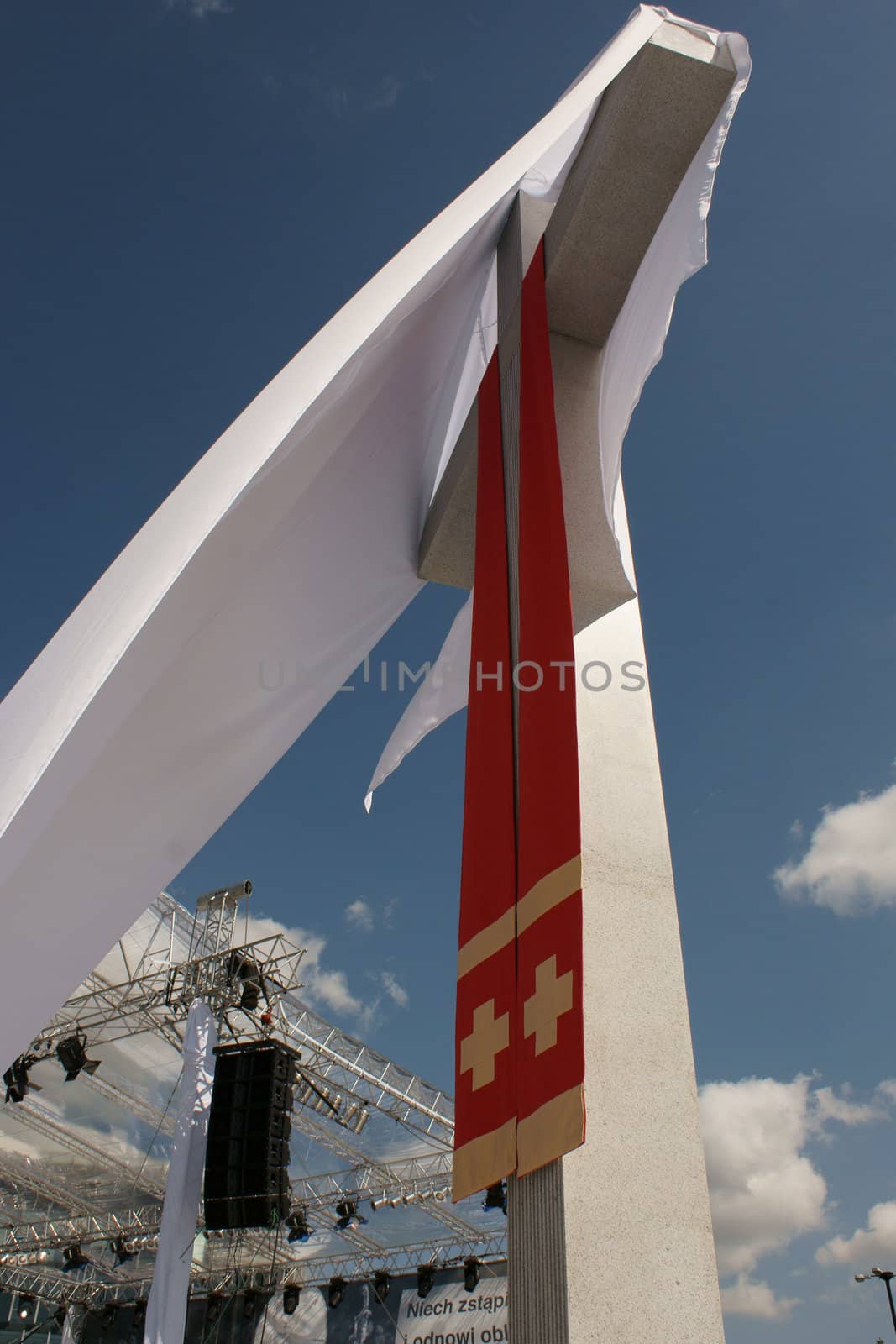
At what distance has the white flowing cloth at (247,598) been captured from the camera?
2.16 m

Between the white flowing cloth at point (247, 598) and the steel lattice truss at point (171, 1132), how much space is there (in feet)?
23.2

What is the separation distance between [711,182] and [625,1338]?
2983 millimetres

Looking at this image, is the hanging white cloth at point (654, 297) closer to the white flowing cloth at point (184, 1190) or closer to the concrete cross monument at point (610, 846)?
the concrete cross monument at point (610, 846)

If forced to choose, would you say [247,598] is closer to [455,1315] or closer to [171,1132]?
[171,1132]

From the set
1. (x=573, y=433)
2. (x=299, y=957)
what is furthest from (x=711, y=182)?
(x=299, y=957)

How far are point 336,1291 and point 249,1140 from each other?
9.34 metres

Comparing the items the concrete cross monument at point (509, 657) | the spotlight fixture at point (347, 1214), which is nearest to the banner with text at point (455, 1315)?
the spotlight fixture at point (347, 1214)

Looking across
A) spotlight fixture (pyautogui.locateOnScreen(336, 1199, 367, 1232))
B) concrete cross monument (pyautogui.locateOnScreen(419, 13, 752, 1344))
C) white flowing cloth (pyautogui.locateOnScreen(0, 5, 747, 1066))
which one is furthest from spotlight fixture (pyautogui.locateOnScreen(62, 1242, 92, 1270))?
concrete cross monument (pyautogui.locateOnScreen(419, 13, 752, 1344))

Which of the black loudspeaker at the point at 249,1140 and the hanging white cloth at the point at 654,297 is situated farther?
the black loudspeaker at the point at 249,1140

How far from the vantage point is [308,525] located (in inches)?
163

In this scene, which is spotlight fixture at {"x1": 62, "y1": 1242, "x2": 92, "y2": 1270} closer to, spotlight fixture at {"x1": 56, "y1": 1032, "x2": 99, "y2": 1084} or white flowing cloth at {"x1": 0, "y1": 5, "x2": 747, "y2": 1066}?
spotlight fixture at {"x1": 56, "y1": 1032, "x2": 99, "y2": 1084}

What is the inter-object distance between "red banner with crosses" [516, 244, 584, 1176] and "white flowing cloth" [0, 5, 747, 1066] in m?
0.33

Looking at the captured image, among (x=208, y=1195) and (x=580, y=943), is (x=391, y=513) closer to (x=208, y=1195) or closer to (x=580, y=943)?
(x=580, y=943)

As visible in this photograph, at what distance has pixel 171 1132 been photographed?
14383 millimetres
